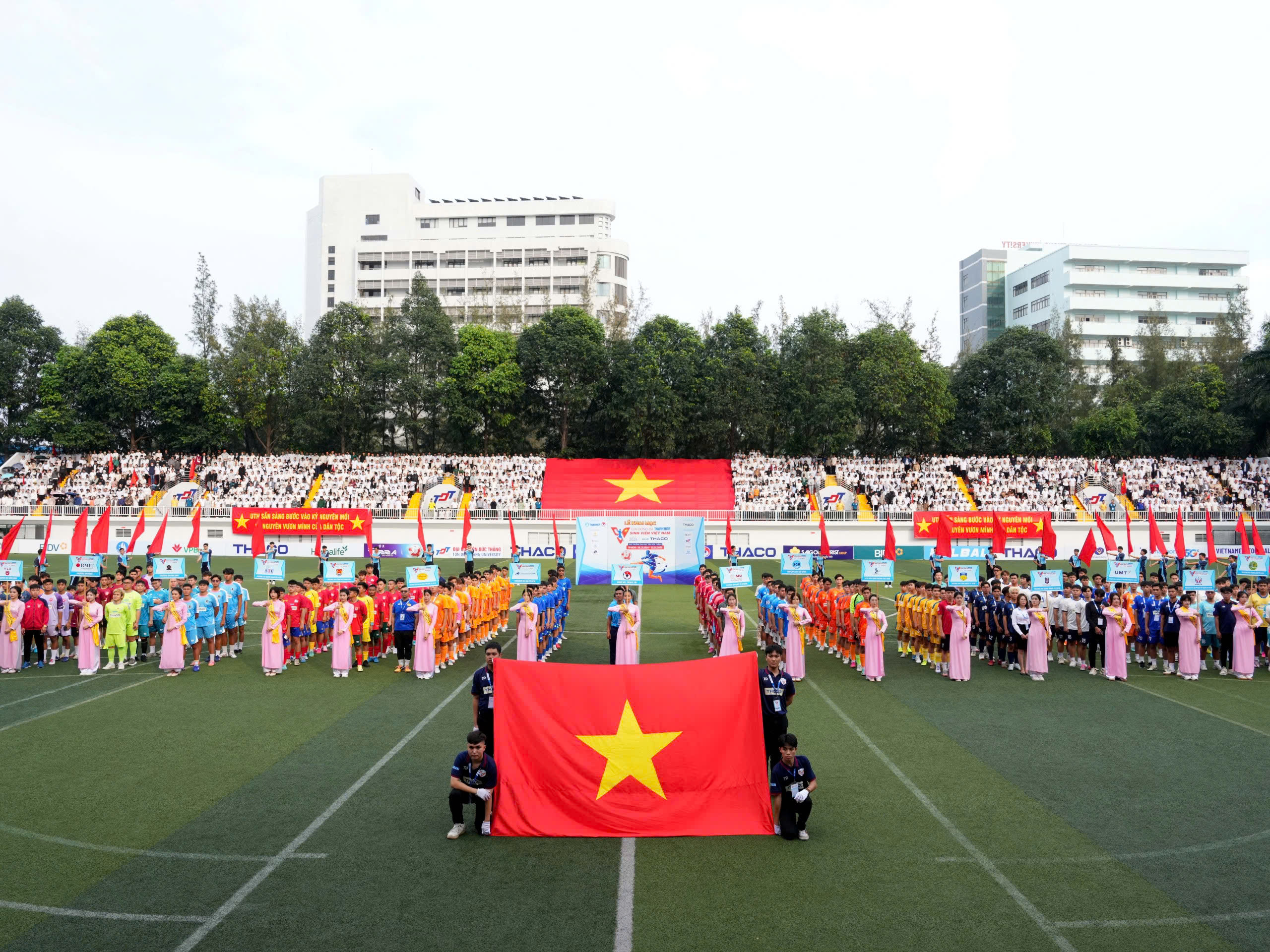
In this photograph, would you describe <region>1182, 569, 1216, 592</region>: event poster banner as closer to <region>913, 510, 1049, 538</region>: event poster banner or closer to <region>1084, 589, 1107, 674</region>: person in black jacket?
<region>1084, 589, 1107, 674</region>: person in black jacket

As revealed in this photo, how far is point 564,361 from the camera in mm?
47906

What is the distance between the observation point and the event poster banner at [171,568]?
63.6 ft

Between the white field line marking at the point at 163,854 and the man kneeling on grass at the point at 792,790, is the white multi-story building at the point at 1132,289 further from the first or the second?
the white field line marking at the point at 163,854

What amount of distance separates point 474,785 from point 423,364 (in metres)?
44.1

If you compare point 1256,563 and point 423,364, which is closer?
point 1256,563

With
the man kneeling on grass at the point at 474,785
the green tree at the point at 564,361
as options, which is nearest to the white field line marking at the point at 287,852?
the man kneeling on grass at the point at 474,785

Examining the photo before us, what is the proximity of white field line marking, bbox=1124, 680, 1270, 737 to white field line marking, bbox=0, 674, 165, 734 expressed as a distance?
16880 mm

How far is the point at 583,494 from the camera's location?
1704 inches

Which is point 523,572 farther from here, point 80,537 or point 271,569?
point 80,537

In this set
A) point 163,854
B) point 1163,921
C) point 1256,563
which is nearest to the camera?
point 1163,921

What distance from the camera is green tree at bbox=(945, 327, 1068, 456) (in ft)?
158

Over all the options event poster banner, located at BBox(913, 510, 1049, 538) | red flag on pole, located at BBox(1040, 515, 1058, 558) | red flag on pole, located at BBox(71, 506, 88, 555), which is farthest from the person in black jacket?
red flag on pole, located at BBox(71, 506, 88, 555)

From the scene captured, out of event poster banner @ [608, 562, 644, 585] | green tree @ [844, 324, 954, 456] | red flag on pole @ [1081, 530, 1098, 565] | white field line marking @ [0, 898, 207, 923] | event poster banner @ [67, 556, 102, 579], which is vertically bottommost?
white field line marking @ [0, 898, 207, 923]

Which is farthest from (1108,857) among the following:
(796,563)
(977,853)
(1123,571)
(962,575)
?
(796,563)
